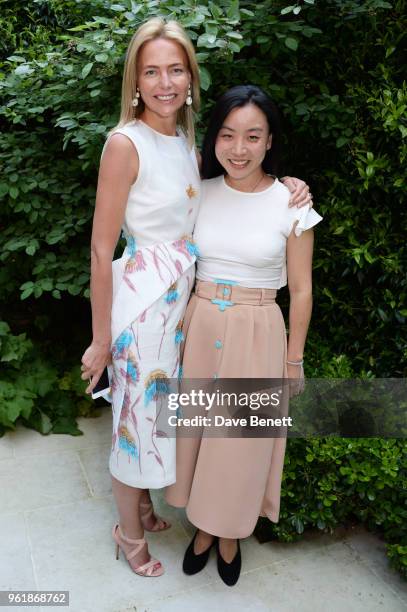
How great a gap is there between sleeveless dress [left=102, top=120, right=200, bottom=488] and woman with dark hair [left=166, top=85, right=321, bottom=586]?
3.0 inches

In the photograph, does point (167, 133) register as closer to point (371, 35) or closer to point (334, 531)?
point (371, 35)

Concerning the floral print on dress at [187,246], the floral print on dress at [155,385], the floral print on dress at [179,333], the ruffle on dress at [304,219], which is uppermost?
the ruffle on dress at [304,219]

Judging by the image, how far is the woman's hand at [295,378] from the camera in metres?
1.94

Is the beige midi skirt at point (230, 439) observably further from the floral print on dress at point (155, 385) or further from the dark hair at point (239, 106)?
the dark hair at point (239, 106)

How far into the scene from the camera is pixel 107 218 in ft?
5.35

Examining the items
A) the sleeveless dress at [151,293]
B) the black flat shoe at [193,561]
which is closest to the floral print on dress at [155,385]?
the sleeveless dress at [151,293]

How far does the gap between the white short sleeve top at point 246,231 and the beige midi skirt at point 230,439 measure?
0.05 m

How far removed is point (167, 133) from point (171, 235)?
0.32 metres

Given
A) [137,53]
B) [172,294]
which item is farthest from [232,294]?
[137,53]

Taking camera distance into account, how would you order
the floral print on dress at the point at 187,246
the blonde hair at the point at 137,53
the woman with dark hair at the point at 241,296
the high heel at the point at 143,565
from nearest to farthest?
the blonde hair at the point at 137,53, the woman with dark hair at the point at 241,296, the floral print on dress at the point at 187,246, the high heel at the point at 143,565

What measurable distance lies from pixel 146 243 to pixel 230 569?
1231mm

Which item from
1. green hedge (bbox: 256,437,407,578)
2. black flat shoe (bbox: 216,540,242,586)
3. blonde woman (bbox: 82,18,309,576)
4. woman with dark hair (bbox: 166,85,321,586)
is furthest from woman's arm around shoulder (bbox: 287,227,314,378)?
black flat shoe (bbox: 216,540,242,586)

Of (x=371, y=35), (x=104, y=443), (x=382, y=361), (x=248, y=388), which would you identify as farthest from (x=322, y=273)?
(x=104, y=443)

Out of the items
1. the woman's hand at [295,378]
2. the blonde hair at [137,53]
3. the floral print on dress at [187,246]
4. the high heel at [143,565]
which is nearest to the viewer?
the blonde hair at [137,53]
